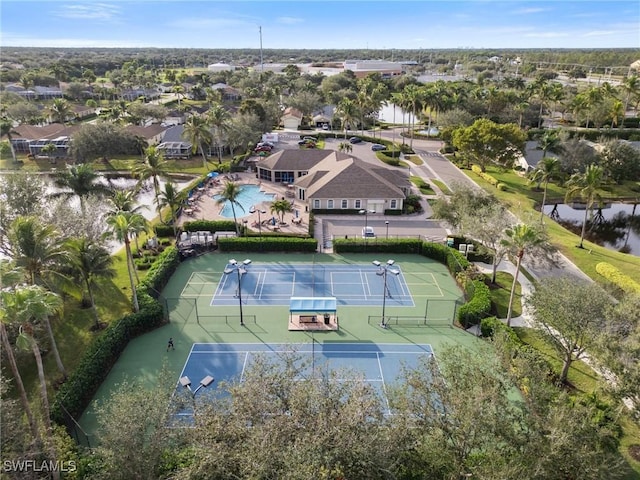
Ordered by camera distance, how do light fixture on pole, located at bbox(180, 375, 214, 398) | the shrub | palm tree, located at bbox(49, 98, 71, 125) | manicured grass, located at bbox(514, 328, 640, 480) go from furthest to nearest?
palm tree, located at bbox(49, 98, 71, 125) → the shrub → light fixture on pole, located at bbox(180, 375, 214, 398) → manicured grass, located at bbox(514, 328, 640, 480)

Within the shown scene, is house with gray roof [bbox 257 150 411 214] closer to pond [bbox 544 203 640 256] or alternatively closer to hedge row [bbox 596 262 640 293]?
pond [bbox 544 203 640 256]

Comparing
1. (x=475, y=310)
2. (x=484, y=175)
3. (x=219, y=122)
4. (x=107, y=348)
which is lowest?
(x=107, y=348)

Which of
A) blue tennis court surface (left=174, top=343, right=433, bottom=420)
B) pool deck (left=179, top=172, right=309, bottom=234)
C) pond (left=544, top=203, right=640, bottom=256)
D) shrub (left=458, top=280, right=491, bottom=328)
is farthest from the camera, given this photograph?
pond (left=544, top=203, right=640, bottom=256)

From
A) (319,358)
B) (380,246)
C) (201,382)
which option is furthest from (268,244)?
(201,382)

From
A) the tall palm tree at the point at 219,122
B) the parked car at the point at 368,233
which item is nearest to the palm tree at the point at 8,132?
the tall palm tree at the point at 219,122

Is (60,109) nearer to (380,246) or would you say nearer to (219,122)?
(219,122)

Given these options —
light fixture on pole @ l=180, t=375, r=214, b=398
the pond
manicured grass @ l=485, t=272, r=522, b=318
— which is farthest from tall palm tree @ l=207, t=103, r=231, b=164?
light fixture on pole @ l=180, t=375, r=214, b=398
